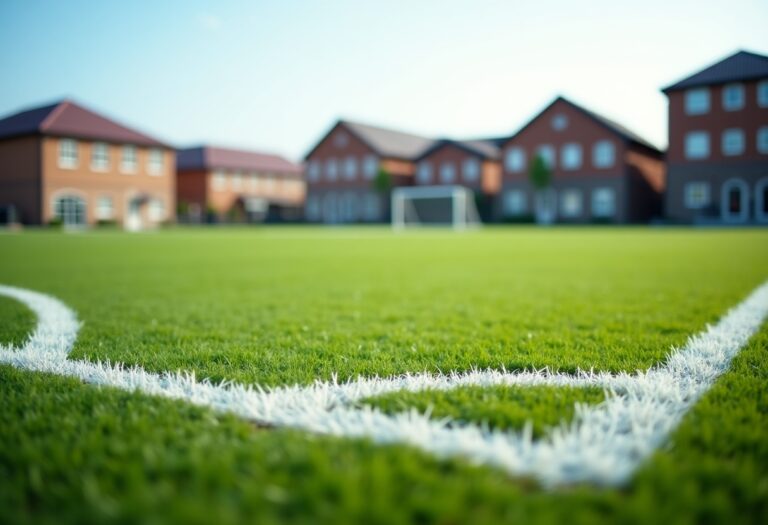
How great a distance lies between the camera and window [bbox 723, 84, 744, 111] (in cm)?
2886

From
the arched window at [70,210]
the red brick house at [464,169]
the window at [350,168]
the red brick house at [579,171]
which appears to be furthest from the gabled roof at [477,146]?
the arched window at [70,210]

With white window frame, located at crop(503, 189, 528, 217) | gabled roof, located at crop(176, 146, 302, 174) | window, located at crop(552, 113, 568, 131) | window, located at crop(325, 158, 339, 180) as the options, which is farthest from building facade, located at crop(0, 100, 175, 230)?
window, located at crop(552, 113, 568, 131)

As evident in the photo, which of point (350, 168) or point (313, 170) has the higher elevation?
point (313, 170)

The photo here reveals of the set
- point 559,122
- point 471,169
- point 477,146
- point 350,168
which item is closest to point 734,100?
point 559,122

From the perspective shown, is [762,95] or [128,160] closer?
[762,95]

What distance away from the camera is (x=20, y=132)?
33094 mm

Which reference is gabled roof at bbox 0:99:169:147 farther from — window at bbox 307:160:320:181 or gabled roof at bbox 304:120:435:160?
gabled roof at bbox 304:120:435:160

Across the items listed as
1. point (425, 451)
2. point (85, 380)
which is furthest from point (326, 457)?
point (85, 380)

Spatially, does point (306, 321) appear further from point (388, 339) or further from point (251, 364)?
point (251, 364)

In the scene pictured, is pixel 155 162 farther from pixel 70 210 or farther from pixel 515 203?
pixel 515 203

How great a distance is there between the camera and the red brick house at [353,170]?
155ft

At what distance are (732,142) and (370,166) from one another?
87.6 ft

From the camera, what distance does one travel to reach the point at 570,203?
3866 centimetres

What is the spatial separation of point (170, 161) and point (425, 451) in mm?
41789
